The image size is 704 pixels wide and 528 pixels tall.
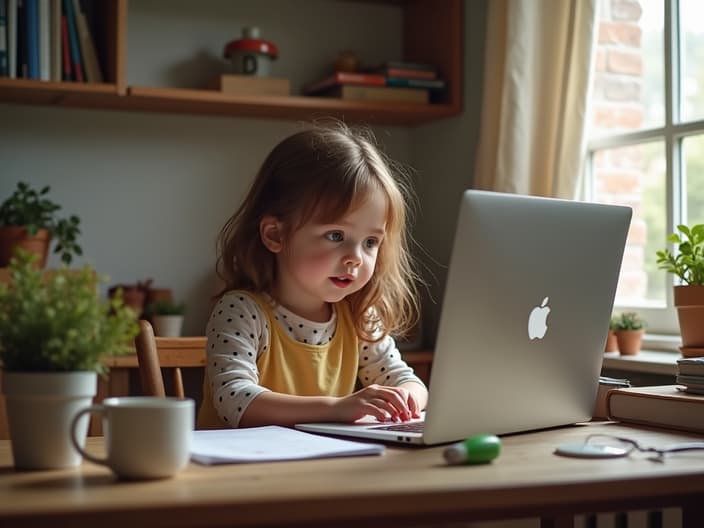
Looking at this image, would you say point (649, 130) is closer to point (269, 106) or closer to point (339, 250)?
point (269, 106)

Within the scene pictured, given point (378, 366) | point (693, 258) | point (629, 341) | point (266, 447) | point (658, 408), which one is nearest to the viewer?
point (266, 447)

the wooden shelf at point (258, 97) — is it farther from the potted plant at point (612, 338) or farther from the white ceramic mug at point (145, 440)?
the white ceramic mug at point (145, 440)

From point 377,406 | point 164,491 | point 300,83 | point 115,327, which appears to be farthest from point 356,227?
point 300,83

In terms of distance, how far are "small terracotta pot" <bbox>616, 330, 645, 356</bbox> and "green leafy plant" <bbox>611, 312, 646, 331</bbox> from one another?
13 mm

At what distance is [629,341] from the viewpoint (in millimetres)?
2154

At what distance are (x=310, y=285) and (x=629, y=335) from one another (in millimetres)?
972

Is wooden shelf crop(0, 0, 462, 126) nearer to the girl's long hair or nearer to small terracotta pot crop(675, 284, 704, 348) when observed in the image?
the girl's long hair

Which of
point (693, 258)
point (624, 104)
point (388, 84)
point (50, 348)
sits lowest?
point (50, 348)

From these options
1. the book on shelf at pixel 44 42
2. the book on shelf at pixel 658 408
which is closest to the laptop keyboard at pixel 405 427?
the book on shelf at pixel 658 408

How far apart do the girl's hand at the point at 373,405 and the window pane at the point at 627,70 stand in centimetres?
141

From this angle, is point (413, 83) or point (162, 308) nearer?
point (162, 308)

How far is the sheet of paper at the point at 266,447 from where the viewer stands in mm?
965

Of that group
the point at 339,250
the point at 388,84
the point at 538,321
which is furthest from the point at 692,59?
the point at 538,321

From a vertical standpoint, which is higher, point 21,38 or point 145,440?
point 21,38
